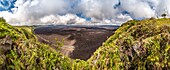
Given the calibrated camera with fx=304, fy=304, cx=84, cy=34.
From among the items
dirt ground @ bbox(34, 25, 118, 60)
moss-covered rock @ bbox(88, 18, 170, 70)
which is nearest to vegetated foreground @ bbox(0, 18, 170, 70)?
moss-covered rock @ bbox(88, 18, 170, 70)

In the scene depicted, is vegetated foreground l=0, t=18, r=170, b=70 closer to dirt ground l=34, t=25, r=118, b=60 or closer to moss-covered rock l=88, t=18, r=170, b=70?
moss-covered rock l=88, t=18, r=170, b=70

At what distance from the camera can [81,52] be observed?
80.2 m

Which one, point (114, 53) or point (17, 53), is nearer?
point (114, 53)

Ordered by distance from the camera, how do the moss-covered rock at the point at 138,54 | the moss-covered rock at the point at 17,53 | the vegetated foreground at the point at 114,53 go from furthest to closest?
1. the moss-covered rock at the point at 17,53
2. the vegetated foreground at the point at 114,53
3. the moss-covered rock at the point at 138,54

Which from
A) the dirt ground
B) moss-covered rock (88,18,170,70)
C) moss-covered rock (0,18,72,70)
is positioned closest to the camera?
moss-covered rock (88,18,170,70)

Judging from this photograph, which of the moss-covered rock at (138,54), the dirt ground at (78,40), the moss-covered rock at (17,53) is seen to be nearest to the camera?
the moss-covered rock at (138,54)

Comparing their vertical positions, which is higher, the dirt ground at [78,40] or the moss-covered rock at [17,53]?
the moss-covered rock at [17,53]

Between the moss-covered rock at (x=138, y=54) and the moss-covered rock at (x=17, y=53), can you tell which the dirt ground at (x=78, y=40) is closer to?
the moss-covered rock at (x=17, y=53)

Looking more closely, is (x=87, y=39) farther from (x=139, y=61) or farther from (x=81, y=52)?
(x=139, y=61)

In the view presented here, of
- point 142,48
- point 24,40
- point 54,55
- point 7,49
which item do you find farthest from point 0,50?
point 142,48

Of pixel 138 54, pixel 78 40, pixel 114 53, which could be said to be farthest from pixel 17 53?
pixel 78 40

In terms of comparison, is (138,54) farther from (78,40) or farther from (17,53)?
(78,40)

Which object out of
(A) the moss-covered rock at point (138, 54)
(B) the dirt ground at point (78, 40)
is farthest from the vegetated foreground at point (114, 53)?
(B) the dirt ground at point (78, 40)

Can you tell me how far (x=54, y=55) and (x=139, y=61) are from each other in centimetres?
478
